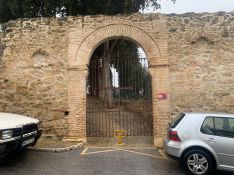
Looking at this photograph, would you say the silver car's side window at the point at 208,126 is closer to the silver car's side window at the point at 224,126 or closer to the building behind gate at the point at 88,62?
the silver car's side window at the point at 224,126

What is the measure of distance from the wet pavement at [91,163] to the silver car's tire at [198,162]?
0.35 meters

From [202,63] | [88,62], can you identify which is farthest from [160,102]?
[88,62]

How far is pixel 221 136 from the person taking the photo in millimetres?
7570

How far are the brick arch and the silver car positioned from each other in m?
4.20

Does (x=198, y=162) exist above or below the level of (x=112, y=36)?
below

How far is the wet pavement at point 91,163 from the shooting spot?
7.92 m

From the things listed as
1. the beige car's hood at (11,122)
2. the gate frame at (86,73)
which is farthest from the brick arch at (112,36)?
the beige car's hood at (11,122)

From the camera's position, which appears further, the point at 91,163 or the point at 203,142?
the point at 91,163

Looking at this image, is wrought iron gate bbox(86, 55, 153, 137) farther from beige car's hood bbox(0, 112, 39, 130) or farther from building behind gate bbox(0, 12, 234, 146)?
beige car's hood bbox(0, 112, 39, 130)

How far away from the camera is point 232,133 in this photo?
24.8 ft

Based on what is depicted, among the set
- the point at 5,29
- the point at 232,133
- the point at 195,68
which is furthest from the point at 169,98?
the point at 5,29

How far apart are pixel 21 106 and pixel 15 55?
179 cm

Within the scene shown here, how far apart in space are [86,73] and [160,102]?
2669 mm

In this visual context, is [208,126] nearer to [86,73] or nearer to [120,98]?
[86,73]
